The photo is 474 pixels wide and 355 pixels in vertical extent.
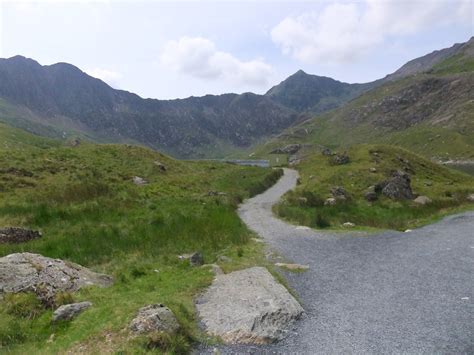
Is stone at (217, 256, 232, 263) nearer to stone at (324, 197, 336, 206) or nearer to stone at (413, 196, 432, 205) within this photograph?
stone at (324, 197, 336, 206)

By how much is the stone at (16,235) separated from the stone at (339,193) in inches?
1223

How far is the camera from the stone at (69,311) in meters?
13.9

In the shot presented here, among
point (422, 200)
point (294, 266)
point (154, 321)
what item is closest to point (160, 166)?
point (422, 200)

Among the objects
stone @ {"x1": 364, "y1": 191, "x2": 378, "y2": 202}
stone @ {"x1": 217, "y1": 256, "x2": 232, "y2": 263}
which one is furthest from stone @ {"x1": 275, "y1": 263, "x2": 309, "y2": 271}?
stone @ {"x1": 364, "y1": 191, "x2": 378, "y2": 202}

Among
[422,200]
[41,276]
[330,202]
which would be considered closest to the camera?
[41,276]

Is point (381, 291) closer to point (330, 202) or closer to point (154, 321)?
point (154, 321)

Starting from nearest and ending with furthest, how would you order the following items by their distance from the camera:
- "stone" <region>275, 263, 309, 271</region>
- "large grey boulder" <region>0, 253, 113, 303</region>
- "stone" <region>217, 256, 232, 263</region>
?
1. "large grey boulder" <region>0, 253, 113, 303</region>
2. "stone" <region>275, 263, 309, 271</region>
3. "stone" <region>217, 256, 232, 263</region>

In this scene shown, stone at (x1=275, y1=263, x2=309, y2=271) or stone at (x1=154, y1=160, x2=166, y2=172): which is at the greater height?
stone at (x1=154, y1=160, x2=166, y2=172)

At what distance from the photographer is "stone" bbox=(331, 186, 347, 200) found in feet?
144

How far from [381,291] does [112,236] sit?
56.4ft

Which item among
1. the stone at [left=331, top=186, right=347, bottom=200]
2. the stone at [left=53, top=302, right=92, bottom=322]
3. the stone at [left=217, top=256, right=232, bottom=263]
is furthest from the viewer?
the stone at [left=331, top=186, right=347, bottom=200]

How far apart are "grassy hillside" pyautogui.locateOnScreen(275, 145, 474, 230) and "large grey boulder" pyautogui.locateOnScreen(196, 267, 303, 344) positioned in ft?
57.2

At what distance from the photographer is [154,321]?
12.4 meters

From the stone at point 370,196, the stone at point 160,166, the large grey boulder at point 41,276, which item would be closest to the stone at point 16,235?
the large grey boulder at point 41,276
